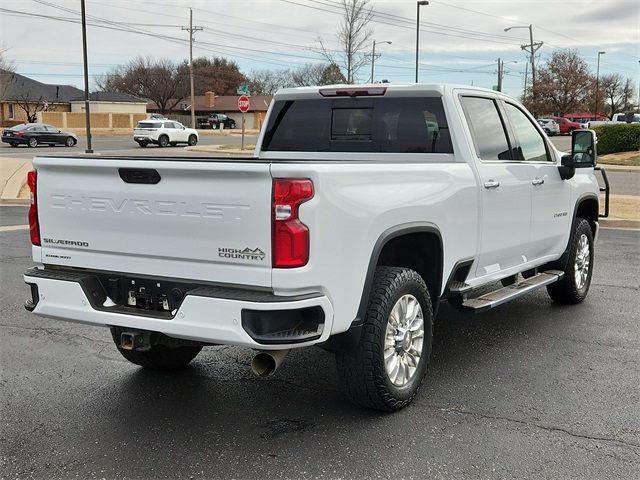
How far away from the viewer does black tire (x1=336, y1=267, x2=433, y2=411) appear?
13.2 ft

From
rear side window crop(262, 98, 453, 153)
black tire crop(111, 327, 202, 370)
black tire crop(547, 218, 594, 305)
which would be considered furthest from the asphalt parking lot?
rear side window crop(262, 98, 453, 153)

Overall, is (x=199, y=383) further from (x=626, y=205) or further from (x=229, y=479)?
(x=626, y=205)

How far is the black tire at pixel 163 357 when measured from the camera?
4.98m

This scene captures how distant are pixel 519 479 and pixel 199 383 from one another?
2.28 meters

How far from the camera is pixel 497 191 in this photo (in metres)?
5.25

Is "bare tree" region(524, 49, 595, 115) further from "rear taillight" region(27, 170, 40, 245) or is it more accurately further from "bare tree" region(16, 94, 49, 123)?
"rear taillight" region(27, 170, 40, 245)

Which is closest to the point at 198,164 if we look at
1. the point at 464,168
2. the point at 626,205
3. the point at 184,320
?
the point at 184,320

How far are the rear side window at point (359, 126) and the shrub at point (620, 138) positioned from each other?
2755 cm

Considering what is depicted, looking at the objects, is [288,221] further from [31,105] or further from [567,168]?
[31,105]

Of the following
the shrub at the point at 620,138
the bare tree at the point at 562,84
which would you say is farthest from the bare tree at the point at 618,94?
the shrub at the point at 620,138

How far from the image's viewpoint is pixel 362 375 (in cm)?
404

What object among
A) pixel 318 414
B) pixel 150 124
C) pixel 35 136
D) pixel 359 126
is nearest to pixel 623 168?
pixel 359 126

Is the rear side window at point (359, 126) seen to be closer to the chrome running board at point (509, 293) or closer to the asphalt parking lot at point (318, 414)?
the chrome running board at point (509, 293)

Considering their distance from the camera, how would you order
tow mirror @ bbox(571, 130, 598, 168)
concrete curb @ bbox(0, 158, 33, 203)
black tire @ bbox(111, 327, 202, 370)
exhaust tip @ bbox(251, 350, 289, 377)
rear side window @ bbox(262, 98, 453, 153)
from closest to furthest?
exhaust tip @ bbox(251, 350, 289, 377)
black tire @ bbox(111, 327, 202, 370)
rear side window @ bbox(262, 98, 453, 153)
tow mirror @ bbox(571, 130, 598, 168)
concrete curb @ bbox(0, 158, 33, 203)
